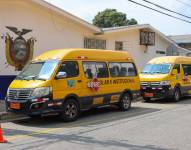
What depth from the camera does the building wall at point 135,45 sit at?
2469 cm

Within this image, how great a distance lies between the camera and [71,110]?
1267 cm

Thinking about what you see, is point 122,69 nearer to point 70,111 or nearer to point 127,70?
point 127,70

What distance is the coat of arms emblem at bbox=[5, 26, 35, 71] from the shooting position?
17736mm

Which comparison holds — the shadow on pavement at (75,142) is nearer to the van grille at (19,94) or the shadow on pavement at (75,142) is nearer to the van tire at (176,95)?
the van grille at (19,94)

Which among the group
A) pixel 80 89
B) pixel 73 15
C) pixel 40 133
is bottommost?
pixel 40 133

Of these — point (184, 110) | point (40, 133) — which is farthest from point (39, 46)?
point (40, 133)

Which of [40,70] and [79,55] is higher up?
[79,55]

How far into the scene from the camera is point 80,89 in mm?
13078

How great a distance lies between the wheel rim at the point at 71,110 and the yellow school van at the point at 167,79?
655 centimetres

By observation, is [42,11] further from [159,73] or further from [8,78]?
[159,73]

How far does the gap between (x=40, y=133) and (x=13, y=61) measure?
8048 millimetres

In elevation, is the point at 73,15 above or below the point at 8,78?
above

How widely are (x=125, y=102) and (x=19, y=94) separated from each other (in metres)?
4.69

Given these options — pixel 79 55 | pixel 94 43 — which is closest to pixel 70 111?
pixel 79 55
